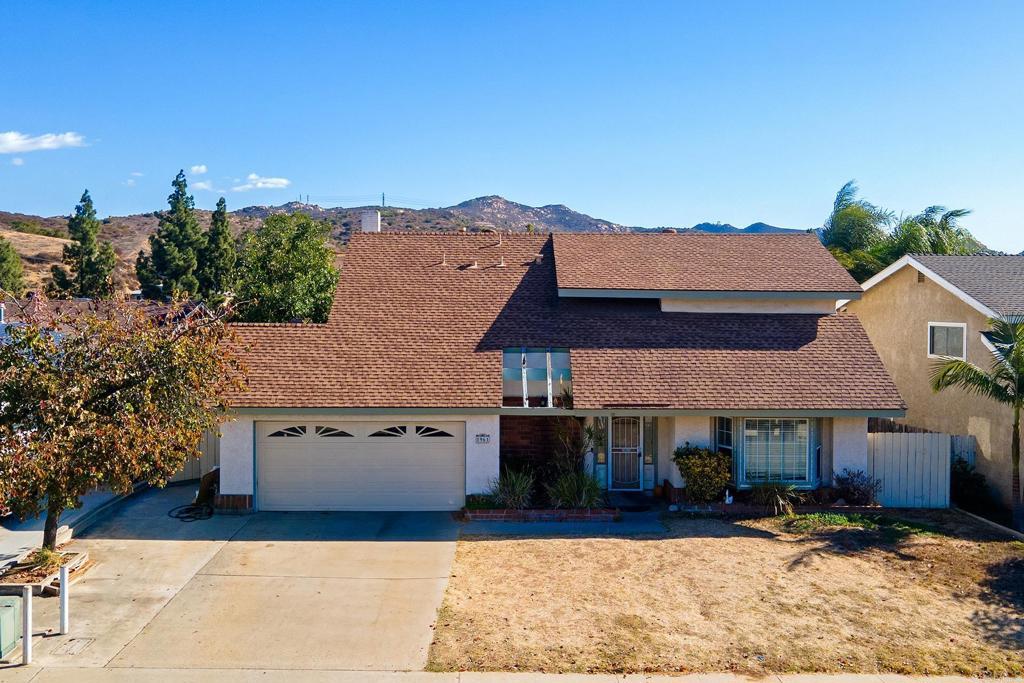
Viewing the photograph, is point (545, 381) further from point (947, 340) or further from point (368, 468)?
point (947, 340)

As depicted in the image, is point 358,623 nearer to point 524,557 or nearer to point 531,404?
point 524,557

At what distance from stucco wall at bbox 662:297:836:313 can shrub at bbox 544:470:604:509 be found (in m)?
5.50

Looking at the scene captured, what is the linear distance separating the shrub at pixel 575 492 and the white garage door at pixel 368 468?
2.05 meters

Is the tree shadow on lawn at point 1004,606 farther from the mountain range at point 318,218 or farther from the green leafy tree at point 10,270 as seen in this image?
the green leafy tree at point 10,270

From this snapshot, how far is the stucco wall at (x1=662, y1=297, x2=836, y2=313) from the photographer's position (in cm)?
1922

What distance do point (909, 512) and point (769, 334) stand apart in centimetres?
501

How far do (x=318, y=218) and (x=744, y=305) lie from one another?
2923 inches

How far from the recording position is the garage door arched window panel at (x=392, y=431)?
16438mm

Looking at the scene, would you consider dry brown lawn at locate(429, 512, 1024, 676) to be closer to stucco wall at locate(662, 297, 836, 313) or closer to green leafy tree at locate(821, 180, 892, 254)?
stucco wall at locate(662, 297, 836, 313)

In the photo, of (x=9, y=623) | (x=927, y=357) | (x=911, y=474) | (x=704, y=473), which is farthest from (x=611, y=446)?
(x=9, y=623)

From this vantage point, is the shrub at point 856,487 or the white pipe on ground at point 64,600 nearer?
the white pipe on ground at point 64,600

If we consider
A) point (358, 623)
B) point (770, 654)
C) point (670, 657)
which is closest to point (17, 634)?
point (358, 623)

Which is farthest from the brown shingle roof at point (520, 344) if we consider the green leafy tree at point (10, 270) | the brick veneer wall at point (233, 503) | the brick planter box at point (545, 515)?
the green leafy tree at point (10, 270)

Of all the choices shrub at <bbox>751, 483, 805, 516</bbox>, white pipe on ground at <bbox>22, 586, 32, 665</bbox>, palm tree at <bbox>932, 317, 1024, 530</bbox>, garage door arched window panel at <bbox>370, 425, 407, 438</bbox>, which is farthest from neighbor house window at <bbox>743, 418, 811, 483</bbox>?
white pipe on ground at <bbox>22, 586, 32, 665</bbox>
